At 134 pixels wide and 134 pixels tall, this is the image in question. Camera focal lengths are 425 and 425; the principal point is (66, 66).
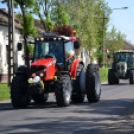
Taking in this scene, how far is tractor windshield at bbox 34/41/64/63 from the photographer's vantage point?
49.2ft

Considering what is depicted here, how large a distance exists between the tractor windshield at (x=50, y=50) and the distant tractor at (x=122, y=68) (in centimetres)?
1656

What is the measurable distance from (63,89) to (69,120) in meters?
2.70

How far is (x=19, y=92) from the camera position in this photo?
45.7 ft

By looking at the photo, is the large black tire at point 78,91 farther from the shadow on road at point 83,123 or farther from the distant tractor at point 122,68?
the distant tractor at point 122,68

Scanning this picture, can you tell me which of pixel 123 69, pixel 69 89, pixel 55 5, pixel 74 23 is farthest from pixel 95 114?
pixel 74 23

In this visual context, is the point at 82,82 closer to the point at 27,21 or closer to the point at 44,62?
the point at 44,62

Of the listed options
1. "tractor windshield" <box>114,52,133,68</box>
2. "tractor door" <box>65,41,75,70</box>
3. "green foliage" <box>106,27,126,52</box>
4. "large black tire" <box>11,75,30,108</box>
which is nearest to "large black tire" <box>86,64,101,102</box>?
"tractor door" <box>65,41,75,70</box>

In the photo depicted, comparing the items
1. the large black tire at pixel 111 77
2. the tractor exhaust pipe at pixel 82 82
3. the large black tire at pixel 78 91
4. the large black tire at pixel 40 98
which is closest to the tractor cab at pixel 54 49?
the large black tire at pixel 78 91

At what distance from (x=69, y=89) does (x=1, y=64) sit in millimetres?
23328

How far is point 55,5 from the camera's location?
40.2 meters

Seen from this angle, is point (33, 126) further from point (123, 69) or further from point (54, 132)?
point (123, 69)

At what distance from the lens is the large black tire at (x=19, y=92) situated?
13.9 meters

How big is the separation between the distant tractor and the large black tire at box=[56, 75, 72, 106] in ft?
57.0

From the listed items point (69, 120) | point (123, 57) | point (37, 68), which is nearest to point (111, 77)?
point (123, 57)
